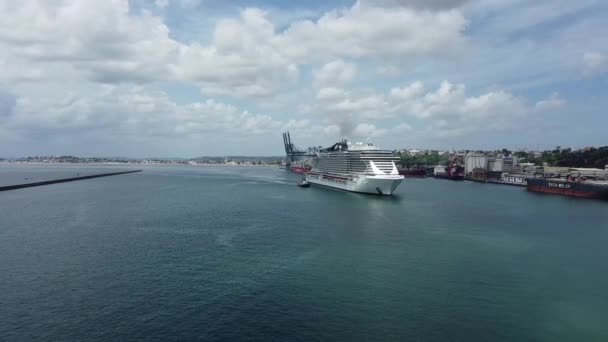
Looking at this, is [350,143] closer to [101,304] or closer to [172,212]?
[172,212]

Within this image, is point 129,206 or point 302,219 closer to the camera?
point 302,219

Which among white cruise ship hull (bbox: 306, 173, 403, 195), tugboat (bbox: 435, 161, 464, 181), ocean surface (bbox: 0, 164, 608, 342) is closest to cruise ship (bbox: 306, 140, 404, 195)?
white cruise ship hull (bbox: 306, 173, 403, 195)

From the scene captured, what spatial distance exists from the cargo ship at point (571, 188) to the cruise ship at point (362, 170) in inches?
1600

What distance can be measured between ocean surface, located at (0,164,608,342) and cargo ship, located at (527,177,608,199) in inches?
1424

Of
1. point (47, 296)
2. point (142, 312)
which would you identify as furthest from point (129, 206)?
point (142, 312)

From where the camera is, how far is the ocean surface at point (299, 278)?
1789cm

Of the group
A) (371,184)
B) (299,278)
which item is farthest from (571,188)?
(299,278)

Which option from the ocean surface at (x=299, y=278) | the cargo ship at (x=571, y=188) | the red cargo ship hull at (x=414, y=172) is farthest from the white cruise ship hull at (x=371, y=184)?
the red cargo ship hull at (x=414, y=172)

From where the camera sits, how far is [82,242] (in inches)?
1320

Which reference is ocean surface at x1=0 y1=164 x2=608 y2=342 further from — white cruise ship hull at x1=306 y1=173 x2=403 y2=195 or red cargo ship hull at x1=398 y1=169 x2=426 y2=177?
red cargo ship hull at x1=398 y1=169 x2=426 y2=177

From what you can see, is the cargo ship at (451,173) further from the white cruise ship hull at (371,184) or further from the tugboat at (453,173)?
the white cruise ship hull at (371,184)

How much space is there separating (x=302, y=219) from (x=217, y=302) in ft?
85.0

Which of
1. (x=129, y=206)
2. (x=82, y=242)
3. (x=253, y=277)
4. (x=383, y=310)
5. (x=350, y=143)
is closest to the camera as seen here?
(x=383, y=310)

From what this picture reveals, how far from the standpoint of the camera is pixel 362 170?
72938 mm
